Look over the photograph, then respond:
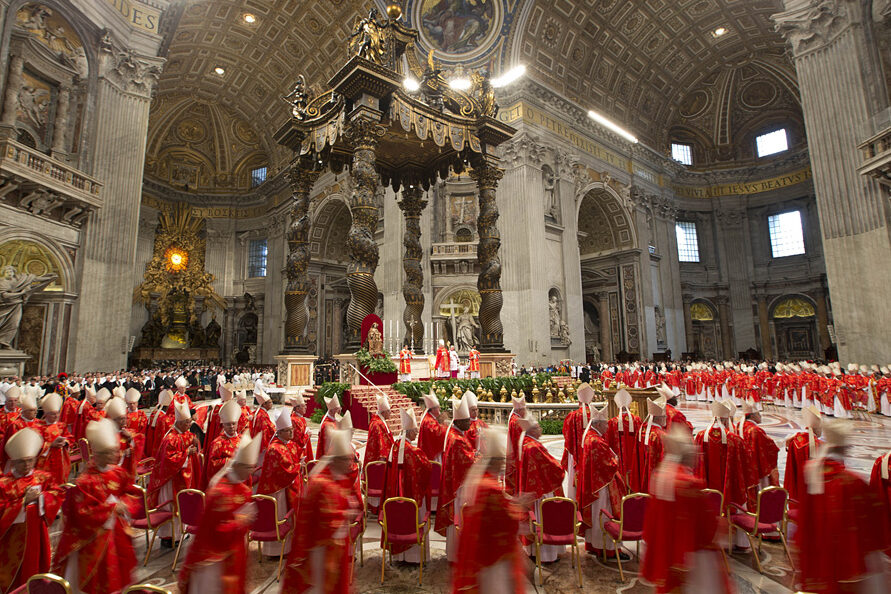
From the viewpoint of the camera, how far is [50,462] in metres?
4.08

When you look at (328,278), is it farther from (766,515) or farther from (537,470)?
(766,515)

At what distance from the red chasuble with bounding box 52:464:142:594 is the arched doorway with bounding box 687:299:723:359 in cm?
2983

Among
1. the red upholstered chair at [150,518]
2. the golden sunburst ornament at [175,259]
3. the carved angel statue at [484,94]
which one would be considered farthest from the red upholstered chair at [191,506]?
the golden sunburst ornament at [175,259]

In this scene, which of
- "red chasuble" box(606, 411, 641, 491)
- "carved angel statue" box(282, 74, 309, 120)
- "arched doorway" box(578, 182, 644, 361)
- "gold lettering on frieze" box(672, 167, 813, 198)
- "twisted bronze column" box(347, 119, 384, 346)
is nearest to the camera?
"red chasuble" box(606, 411, 641, 491)

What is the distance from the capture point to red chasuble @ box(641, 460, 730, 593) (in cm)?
210

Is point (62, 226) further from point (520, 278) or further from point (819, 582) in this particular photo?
point (819, 582)

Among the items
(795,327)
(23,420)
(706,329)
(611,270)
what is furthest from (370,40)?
(795,327)

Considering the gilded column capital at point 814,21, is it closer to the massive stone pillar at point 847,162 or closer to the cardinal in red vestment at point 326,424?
the massive stone pillar at point 847,162

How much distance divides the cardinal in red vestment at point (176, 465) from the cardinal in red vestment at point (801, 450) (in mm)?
4877

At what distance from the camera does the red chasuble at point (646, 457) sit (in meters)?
3.94

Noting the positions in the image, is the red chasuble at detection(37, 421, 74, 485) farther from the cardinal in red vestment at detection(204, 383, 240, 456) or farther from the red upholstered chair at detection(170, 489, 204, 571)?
the red upholstered chair at detection(170, 489, 204, 571)

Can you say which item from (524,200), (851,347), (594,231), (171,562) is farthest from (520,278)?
(171,562)

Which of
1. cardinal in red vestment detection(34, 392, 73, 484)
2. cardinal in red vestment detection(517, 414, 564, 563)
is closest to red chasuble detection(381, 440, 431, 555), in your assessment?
cardinal in red vestment detection(517, 414, 564, 563)

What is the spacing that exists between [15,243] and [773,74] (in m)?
35.5
